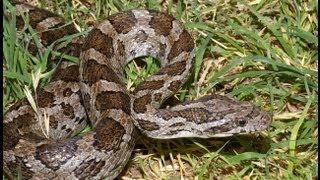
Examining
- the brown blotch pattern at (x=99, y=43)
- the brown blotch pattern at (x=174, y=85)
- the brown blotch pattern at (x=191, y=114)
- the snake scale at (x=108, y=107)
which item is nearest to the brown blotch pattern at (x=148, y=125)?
the snake scale at (x=108, y=107)

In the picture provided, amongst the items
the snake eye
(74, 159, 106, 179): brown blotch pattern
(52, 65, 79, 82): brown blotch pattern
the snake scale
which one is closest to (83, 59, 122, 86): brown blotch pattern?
the snake scale

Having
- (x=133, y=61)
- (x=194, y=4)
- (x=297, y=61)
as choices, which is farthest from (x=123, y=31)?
→ (x=297, y=61)

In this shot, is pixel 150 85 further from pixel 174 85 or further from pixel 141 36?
pixel 141 36

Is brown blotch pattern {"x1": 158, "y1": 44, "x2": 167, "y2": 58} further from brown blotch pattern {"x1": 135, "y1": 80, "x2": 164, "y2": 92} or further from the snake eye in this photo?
the snake eye

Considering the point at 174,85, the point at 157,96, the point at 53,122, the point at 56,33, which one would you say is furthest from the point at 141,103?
the point at 56,33

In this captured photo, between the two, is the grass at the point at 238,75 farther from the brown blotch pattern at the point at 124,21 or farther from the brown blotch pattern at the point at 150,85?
the brown blotch pattern at the point at 150,85

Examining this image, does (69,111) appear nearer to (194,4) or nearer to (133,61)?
(133,61)
